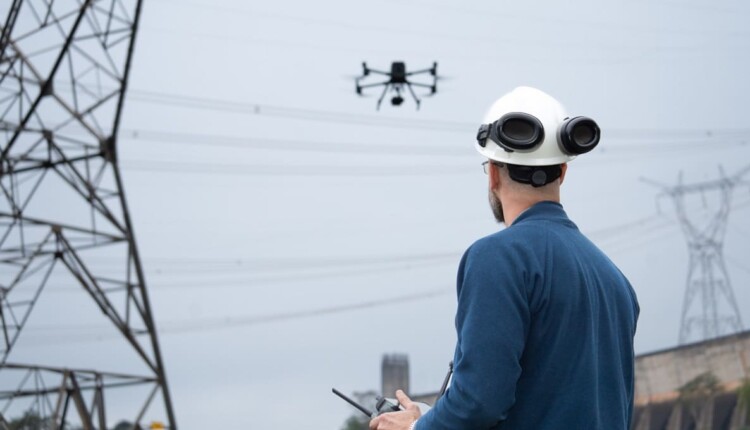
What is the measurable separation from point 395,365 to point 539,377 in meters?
73.8

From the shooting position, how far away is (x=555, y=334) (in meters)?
4.02

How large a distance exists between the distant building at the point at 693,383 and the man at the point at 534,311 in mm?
56201

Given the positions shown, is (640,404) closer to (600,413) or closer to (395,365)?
(395,365)

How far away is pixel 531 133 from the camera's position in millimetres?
4230

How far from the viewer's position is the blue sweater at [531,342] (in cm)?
390

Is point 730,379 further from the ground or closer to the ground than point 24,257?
closer to the ground

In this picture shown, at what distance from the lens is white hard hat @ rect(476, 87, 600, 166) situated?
422cm

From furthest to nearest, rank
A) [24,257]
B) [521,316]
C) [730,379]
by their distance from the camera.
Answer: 1. [730,379]
2. [24,257]
3. [521,316]

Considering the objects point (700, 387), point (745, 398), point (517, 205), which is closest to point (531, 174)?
point (517, 205)

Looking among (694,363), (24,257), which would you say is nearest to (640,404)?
(694,363)

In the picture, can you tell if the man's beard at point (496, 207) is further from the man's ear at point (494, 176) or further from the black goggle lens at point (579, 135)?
the black goggle lens at point (579, 135)

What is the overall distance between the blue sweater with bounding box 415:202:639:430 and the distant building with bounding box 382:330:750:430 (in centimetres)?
5633

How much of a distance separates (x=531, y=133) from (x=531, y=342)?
2.23ft

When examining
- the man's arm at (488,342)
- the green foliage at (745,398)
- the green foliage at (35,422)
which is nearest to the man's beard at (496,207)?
the man's arm at (488,342)
